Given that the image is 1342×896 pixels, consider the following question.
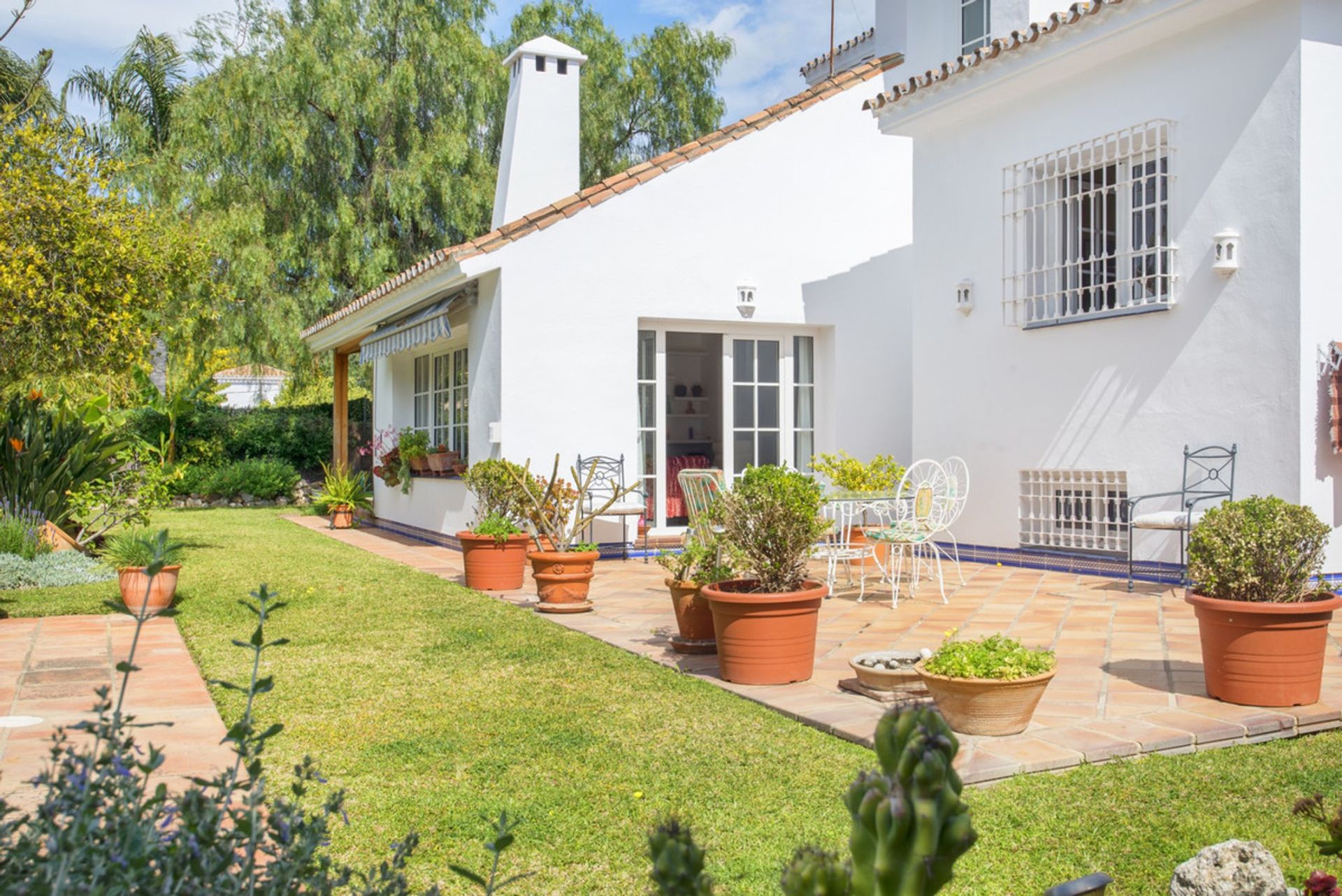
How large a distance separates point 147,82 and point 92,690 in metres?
21.4

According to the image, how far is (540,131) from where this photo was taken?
1292 centimetres

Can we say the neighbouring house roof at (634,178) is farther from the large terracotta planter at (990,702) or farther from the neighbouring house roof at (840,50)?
the large terracotta planter at (990,702)

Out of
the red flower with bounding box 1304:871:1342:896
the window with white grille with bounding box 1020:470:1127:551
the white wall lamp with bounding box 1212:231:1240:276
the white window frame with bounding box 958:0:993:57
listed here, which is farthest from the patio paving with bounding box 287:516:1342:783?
the white window frame with bounding box 958:0:993:57

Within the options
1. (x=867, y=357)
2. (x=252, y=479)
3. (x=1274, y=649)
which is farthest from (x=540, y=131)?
(x=252, y=479)

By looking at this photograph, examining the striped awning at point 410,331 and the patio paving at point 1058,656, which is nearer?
the patio paving at point 1058,656

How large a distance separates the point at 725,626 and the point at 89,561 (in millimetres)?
6943

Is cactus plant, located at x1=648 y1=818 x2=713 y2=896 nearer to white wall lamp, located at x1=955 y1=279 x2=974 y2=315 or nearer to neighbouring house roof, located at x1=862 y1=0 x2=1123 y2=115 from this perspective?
neighbouring house roof, located at x1=862 y1=0 x2=1123 y2=115

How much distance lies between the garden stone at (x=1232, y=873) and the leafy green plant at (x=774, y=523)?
2.89 meters

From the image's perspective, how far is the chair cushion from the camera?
802 centimetres

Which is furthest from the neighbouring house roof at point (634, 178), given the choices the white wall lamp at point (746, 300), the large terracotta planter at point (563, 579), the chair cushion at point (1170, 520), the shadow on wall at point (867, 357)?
the chair cushion at point (1170, 520)

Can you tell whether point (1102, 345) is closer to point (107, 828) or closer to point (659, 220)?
point (659, 220)

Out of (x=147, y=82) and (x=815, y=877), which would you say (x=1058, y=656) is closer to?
(x=815, y=877)

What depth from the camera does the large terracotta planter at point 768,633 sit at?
5543 mm

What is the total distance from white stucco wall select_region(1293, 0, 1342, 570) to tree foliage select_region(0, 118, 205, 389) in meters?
9.74
